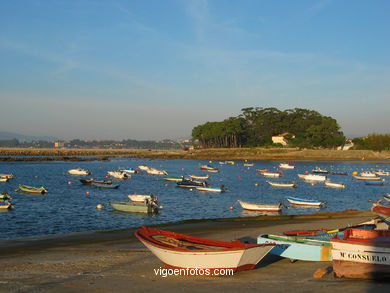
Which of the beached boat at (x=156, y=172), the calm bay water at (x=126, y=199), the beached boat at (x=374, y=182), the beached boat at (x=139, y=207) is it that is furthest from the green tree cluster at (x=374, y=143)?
the beached boat at (x=139, y=207)

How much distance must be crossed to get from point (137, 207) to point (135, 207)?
8.1 inches

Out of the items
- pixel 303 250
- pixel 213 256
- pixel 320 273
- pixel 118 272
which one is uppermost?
pixel 213 256

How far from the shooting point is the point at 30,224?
31062mm

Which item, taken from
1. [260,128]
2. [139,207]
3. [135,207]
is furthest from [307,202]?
[260,128]

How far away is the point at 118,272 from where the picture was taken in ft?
51.1

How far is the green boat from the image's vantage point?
36.2 meters

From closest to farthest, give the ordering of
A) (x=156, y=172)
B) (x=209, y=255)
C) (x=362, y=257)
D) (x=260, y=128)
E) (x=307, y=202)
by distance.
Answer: (x=362, y=257), (x=209, y=255), (x=307, y=202), (x=156, y=172), (x=260, y=128)

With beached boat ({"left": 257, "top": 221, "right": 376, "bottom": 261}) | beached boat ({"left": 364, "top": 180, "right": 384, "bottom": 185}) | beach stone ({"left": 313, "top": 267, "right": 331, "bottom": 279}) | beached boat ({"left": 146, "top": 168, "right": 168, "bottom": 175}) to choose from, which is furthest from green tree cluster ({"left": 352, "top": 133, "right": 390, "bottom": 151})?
beach stone ({"left": 313, "top": 267, "right": 331, "bottom": 279})

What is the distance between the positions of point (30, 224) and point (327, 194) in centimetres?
3781

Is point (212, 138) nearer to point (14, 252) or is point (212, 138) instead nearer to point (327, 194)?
point (327, 194)

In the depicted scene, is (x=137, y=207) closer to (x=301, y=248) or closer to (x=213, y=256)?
(x=301, y=248)

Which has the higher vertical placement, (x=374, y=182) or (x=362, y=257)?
(x=362, y=257)

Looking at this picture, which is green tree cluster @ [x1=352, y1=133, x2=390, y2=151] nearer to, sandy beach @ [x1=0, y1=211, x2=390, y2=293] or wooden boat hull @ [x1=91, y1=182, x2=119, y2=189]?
wooden boat hull @ [x1=91, y1=182, x2=119, y2=189]

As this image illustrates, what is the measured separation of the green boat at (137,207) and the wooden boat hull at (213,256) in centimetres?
2134
